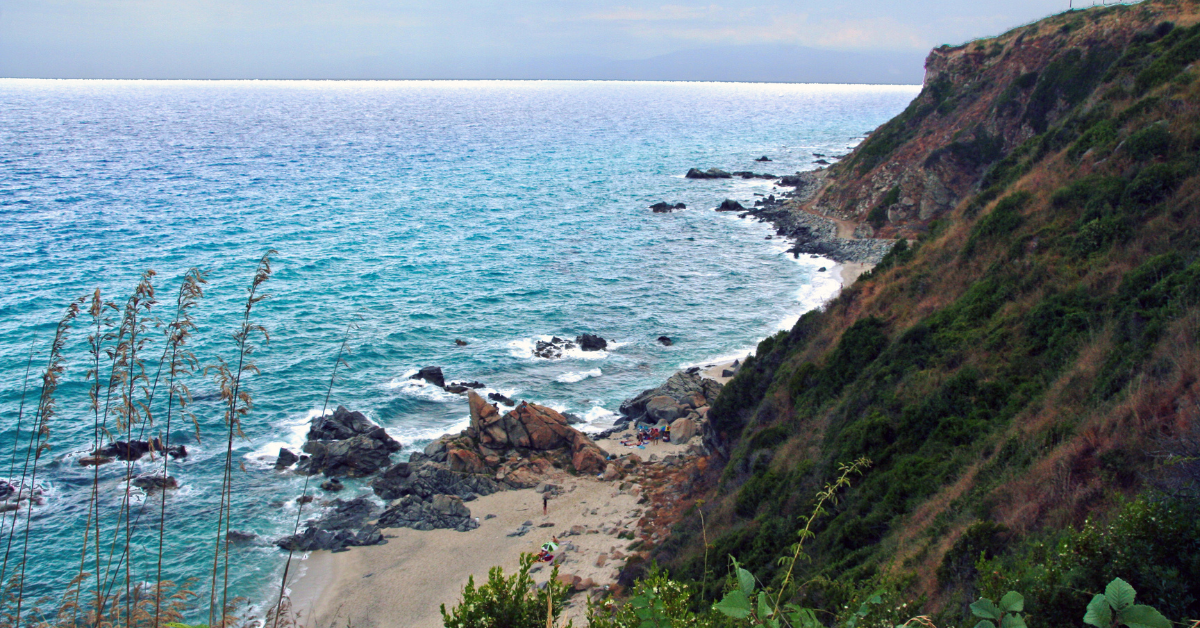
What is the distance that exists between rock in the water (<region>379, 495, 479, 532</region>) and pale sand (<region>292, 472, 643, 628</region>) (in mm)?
346

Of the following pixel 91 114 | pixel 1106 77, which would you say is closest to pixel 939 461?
pixel 1106 77

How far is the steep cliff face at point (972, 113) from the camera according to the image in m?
40.8

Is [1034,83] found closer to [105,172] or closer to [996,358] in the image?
[996,358]

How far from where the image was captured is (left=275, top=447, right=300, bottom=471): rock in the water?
2811cm

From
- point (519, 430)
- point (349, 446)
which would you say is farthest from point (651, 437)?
point (349, 446)

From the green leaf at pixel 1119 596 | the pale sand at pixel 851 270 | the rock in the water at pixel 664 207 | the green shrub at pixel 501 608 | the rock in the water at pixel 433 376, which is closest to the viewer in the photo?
the green leaf at pixel 1119 596

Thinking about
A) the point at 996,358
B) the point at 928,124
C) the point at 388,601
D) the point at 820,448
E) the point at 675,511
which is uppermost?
the point at 928,124

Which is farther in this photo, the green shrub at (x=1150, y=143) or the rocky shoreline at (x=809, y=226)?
the rocky shoreline at (x=809, y=226)

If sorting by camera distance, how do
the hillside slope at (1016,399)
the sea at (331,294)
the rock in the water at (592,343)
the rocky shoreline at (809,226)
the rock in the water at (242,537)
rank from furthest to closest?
the rocky shoreline at (809,226)
the rock in the water at (592,343)
the sea at (331,294)
the rock in the water at (242,537)
the hillside slope at (1016,399)

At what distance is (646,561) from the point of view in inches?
746

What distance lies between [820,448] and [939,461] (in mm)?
3941

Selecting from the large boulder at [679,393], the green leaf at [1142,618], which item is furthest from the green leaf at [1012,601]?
the large boulder at [679,393]

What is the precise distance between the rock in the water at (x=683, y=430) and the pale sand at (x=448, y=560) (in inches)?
180

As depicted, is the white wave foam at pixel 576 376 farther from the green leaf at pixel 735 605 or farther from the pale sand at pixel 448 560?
the green leaf at pixel 735 605
